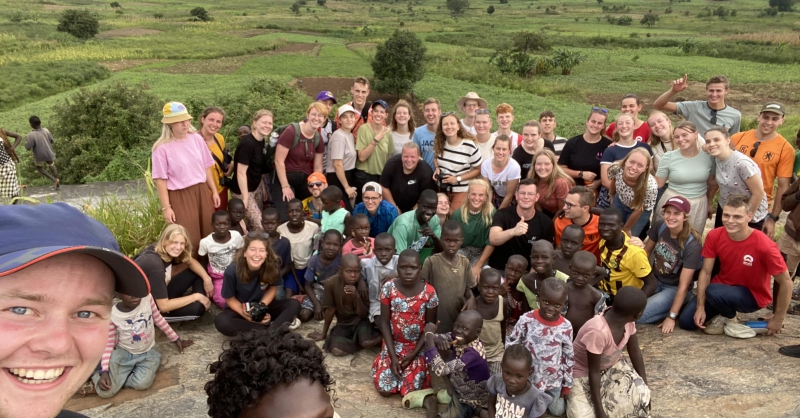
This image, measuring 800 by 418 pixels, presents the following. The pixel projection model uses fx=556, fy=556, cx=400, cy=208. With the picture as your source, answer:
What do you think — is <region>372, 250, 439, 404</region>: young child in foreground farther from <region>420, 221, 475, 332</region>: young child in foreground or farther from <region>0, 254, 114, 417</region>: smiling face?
<region>0, 254, 114, 417</region>: smiling face

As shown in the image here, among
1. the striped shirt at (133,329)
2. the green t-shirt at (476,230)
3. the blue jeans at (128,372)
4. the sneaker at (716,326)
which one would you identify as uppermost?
the green t-shirt at (476,230)

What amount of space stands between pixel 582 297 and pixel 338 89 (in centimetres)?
2310

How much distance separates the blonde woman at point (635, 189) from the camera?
5.30 meters

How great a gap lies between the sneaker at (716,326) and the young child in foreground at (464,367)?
2.24 m

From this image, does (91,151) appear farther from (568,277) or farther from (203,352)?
(568,277)

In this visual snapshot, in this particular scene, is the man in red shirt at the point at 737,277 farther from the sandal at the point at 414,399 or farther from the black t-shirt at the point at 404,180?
the black t-shirt at the point at 404,180

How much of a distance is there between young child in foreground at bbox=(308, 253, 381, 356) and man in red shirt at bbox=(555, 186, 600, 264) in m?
1.95

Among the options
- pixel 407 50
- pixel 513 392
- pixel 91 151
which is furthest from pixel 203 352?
pixel 407 50

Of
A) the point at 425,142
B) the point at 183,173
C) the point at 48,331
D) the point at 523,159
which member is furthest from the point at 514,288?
the point at 48,331

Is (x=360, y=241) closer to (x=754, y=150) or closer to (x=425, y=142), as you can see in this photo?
(x=425, y=142)

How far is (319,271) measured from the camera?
5211 millimetres

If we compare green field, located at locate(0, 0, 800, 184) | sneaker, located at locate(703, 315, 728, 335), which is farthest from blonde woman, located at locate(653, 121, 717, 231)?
green field, located at locate(0, 0, 800, 184)

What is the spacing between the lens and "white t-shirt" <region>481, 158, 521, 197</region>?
5.81m

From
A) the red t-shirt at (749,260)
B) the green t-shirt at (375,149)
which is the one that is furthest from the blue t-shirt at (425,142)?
the red t-shirt at (749,260)
